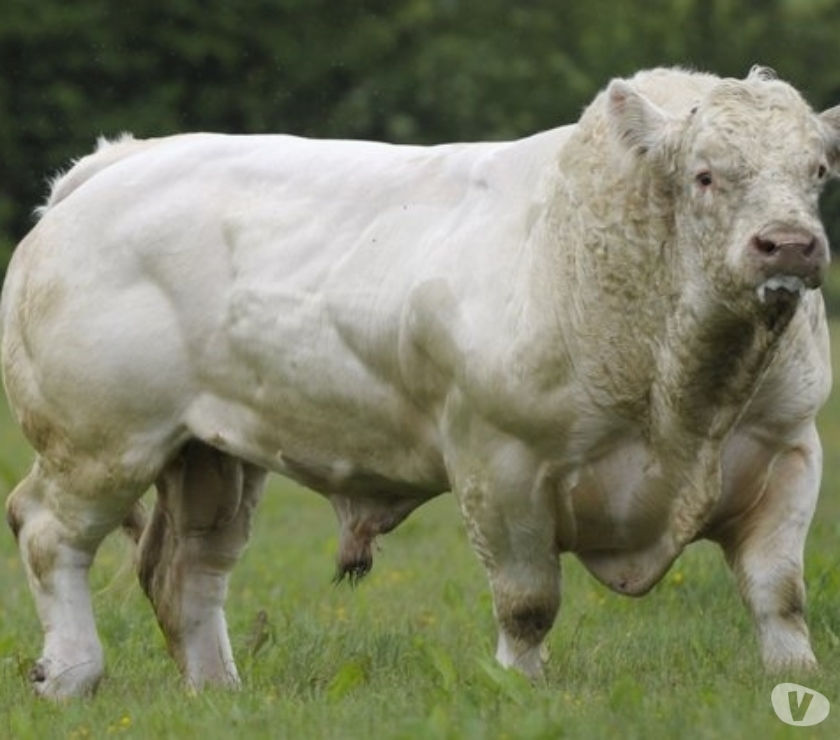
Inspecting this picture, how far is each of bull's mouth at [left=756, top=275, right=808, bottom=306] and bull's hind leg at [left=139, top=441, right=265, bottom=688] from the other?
9.25 feet

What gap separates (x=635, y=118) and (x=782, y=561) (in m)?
1.37

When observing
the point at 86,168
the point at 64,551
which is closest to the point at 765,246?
the point at 64,551

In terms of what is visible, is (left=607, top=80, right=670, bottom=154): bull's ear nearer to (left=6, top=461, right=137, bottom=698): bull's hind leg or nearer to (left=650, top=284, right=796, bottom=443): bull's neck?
(left=650, top=284, right=796, bottom=443): bull's neck

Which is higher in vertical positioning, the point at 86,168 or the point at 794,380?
the point at 794,380

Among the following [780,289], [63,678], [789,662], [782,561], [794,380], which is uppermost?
[780,289]

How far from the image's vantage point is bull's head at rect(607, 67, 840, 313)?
6742 mm

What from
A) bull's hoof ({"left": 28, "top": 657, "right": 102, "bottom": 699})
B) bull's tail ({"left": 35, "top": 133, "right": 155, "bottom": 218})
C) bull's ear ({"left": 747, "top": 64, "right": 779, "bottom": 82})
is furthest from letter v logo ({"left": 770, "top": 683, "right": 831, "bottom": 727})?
bull's tail ({"left": 35, "top": 133, "right": 155, "bottom": 218})

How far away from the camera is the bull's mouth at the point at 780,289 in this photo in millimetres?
6727

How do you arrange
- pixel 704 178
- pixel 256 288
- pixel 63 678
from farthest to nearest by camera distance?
pixel 63 678 < pixel 256 288 < pixel 704 178

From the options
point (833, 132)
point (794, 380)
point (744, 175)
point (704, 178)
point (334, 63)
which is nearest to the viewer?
point (744, 175)

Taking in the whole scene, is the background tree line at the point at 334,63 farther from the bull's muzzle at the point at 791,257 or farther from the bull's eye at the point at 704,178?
the bull's muzzle at the point at 791,257

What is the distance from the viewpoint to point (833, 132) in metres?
7.22

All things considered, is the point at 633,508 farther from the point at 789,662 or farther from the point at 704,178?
the point at 704,178

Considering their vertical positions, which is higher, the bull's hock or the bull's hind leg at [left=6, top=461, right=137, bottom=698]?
the bull's hock
